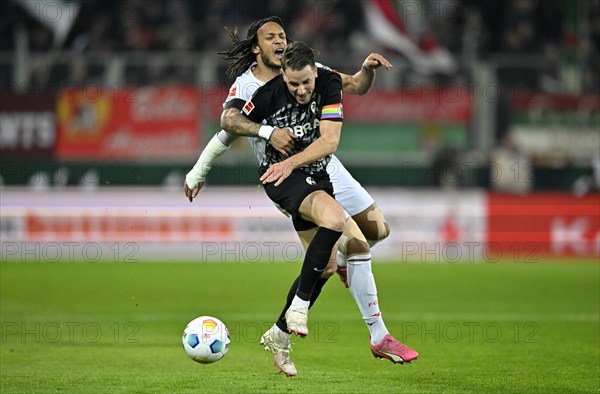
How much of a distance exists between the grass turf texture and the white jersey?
1.32 meters

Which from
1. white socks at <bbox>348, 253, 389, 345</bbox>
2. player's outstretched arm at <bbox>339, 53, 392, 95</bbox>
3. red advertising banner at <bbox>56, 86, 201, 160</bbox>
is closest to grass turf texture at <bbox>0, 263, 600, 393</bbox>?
white socks at <bbox>348, 253, 389, 345</bbox>

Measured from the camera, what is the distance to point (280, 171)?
24.0 ft

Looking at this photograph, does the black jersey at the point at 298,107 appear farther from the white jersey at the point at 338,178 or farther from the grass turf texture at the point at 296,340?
the grass turf texture at the point at 296,340

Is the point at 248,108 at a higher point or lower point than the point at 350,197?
higher

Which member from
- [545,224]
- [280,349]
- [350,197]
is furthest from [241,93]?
[545,224]

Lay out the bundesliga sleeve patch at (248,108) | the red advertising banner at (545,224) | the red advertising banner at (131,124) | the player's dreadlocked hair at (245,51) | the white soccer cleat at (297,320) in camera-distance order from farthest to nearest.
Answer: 1. the red advertising banner at (131,124)
2. the red advertising banner at (545,224)
3. the player's dreadlocked hair at (245,51)
4. the bundesliga sleeve patch at (248,108)
5. the white soccer cleat at (297,320)

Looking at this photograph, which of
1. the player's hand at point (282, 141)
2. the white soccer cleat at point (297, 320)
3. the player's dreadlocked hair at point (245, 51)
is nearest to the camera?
the white soccer cleat at point (297, 320)

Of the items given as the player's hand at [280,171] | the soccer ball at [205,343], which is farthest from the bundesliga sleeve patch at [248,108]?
the soccer ball at [205,343]

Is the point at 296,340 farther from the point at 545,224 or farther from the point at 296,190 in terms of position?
the point at 545,224

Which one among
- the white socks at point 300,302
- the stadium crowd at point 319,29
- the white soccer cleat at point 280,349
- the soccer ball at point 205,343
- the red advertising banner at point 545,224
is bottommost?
the red advertising banner at point 545,224

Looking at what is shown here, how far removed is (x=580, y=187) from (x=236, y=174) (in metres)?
7.26

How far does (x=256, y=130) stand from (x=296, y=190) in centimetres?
52

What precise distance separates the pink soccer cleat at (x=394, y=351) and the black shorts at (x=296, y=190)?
1.02 metres

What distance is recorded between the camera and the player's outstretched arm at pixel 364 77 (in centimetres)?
788
